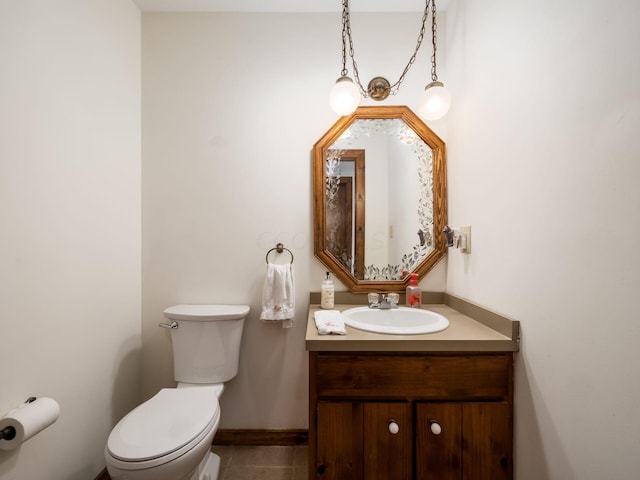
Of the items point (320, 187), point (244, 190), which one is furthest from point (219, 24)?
point (320, 187)

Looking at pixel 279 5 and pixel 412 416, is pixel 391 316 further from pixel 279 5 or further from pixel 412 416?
pixel 279 5

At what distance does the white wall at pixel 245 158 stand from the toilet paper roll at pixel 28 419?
0.66 m

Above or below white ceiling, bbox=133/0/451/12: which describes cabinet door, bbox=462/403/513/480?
below

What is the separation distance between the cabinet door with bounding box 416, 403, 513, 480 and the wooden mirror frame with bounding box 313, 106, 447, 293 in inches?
25.1

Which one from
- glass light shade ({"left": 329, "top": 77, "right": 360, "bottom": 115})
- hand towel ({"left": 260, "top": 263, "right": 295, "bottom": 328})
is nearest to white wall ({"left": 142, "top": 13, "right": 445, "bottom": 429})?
hand towel ({"left": 260, "top": 263, "right": 295, "bottom": 328})

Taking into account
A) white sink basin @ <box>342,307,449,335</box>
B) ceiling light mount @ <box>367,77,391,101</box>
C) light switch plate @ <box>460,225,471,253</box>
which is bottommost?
white sink basin @ <box>342,307,449,335</box>

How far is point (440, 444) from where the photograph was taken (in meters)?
1.00

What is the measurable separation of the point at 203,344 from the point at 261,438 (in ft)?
2.16

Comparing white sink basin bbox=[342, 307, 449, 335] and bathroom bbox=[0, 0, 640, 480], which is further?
white sink basin bbox=[342, 307, 449, 335]

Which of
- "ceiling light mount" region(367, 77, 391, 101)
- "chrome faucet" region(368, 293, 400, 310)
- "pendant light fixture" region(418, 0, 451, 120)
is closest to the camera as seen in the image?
"pendant light fixture" region(418, 0, 451, 120)

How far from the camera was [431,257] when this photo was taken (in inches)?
60.0

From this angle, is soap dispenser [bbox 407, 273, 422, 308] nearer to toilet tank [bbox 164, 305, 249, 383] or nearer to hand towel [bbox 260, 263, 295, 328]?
hand towel [bbox 260, 263, 295, 328]

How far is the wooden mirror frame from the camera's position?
59.6 inches

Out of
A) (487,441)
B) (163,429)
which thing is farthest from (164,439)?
(487,441)
